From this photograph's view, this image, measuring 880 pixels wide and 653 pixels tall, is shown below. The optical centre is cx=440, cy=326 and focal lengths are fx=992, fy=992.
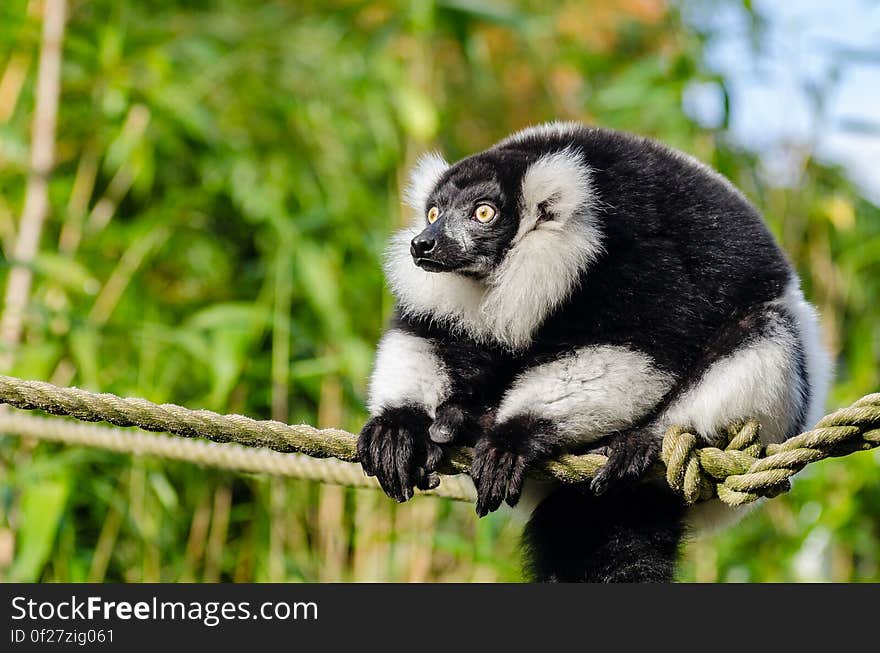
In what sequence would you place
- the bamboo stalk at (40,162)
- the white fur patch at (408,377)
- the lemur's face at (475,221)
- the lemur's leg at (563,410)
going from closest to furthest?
the lemur's leg at (563,410) < the white fur patch at (408,377) < the lemur's face at (475,221) < the bamboo stalk at (40,162)

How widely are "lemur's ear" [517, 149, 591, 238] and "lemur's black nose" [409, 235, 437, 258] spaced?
0.88ft

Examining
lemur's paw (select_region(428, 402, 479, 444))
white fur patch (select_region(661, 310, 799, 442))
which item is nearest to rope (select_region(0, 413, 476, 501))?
lemur's paw (select_region(428, 402, 479, 444))

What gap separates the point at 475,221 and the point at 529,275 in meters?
0.23

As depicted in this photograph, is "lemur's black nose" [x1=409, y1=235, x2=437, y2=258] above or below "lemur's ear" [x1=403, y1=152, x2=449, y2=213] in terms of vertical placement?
below

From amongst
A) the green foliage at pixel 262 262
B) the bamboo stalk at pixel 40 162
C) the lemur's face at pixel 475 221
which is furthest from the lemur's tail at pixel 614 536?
the bamboo stalk at pixel 40 162

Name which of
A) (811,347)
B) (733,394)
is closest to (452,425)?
(733,394)

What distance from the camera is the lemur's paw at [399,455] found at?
7.55 ft

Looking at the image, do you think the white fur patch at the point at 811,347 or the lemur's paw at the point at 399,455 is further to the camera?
the white fur patch at the point at 811,347

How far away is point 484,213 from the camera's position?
2680mm

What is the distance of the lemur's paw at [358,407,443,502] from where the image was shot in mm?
2303

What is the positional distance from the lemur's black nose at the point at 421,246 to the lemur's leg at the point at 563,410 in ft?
1.41

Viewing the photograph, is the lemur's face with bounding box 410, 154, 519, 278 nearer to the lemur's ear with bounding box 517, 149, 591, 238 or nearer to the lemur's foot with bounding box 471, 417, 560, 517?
the lemur's ear with bounding box 517, 149, 591, 238

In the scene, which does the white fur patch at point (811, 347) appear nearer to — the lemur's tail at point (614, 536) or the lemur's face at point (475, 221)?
the lemur's tail at point (614, 536)

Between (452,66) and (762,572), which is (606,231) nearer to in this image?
(762,572)
